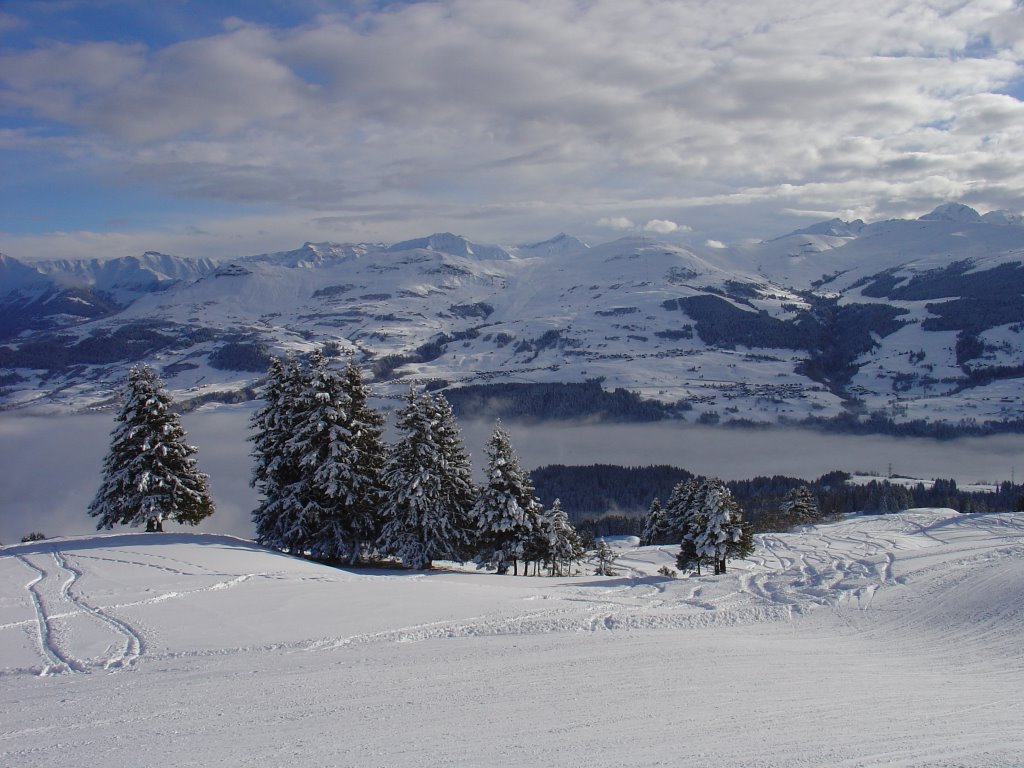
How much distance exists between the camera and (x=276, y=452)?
122 feet

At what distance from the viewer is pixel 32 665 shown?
15422 mm

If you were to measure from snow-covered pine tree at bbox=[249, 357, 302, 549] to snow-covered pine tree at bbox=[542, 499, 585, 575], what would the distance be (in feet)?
50.2

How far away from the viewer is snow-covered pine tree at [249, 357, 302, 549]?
119 feet

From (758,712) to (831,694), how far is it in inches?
96.9

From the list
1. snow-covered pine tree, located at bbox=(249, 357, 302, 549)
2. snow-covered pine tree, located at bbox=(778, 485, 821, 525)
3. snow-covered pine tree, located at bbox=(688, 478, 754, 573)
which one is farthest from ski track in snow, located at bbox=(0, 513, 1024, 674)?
snow-covered pine tree, located at bbox=(778, 485, 821, 525)

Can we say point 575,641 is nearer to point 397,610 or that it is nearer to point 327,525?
point 397,610

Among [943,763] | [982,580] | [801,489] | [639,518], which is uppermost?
[943,763]

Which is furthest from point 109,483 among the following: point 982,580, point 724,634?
point 982,580

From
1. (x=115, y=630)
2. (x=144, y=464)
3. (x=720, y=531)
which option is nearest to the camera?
(x=115, y=630)

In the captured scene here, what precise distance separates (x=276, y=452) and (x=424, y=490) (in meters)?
8.54

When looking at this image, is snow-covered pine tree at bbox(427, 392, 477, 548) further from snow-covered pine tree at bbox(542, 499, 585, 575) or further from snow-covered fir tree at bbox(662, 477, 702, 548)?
snow-covered fir tree at bbox(662, 477, 702, 548)

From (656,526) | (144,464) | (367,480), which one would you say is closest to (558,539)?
(367,480)

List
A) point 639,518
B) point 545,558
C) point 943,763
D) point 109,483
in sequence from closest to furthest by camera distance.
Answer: point 943,763, point 109,483, point 545,558, point 639,518

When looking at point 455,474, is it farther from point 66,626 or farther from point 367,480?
point 66,626
